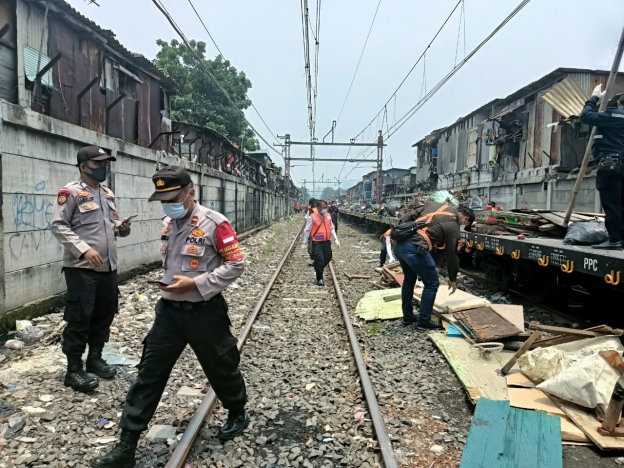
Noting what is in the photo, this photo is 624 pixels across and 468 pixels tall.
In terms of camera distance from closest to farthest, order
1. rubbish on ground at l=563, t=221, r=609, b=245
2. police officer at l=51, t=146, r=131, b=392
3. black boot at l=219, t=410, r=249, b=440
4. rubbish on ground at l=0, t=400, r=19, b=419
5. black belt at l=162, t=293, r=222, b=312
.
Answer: black belt at l=162, t=293, r=222, b=312, black boot at l=219, t=410, r=249, b=440, rubbish on ground at l=0, t=400, r=19, b=419, police officer at l=51, t=146, r=131, b=392, rubbish on ground at l=563, t=221, r=609, b=245

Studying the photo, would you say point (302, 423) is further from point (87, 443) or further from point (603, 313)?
point (603, 313)

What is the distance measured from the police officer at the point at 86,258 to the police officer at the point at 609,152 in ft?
15.4

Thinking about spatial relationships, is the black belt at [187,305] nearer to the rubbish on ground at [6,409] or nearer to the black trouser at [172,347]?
the black trouser at [172,347]

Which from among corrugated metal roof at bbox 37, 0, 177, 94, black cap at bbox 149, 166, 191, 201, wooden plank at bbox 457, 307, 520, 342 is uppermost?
corrugated metal roof at bbox 37, 0, 177, 94

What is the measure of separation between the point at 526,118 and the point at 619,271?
649 inches

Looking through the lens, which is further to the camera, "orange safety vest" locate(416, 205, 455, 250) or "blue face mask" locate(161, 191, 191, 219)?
"orange safety vest" locate(416, 205, 455, 250)

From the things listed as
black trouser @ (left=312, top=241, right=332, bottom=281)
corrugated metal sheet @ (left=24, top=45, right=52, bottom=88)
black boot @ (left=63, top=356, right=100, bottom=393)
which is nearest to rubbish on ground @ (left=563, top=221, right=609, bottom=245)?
black trouser @ (left=312, top=241, right=332, bottom=281)

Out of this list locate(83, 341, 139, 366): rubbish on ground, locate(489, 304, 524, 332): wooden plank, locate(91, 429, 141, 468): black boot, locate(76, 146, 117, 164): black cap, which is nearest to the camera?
locate(91, 429, 141, 468): black boot

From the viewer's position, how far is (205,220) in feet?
8.83

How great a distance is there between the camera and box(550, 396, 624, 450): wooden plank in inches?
114

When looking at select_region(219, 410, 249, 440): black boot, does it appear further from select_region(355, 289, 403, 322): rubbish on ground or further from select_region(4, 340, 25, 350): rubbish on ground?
select_region(355, 289, 403, 322): rubbish on ground

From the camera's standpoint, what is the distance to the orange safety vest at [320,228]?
9227 mm

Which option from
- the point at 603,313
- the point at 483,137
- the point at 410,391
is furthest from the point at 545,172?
the point at 410,391

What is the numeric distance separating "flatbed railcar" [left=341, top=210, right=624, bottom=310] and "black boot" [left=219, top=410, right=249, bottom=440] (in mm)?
3498
